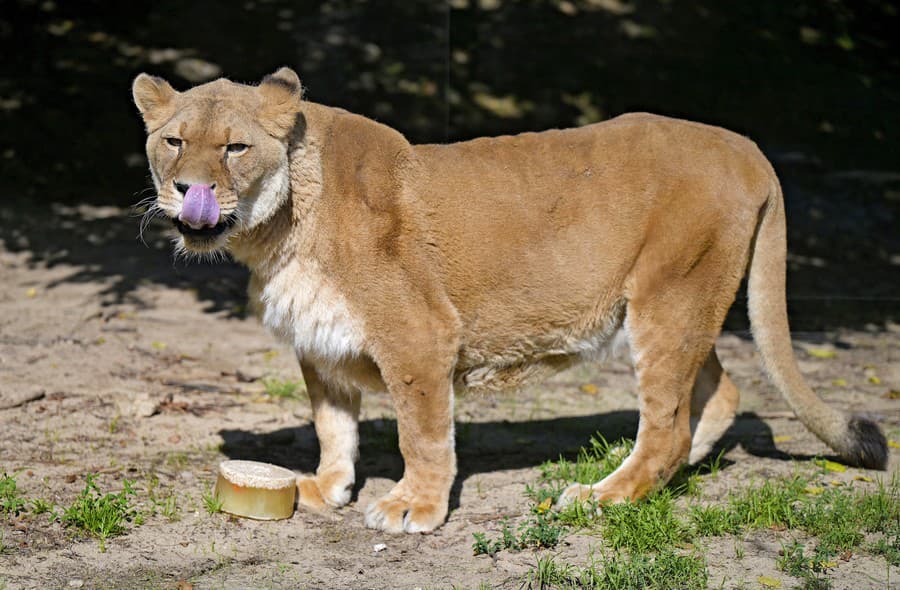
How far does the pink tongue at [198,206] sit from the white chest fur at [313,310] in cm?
61

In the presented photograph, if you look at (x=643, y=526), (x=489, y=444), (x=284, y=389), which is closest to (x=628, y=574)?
(x=643, y=526)

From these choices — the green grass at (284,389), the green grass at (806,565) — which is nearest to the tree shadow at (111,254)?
the green grass at (284,389)

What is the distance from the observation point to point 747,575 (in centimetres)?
483

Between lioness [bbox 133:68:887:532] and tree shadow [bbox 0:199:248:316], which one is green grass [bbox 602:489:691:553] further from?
tree shadow [bbox 0:199:248:316]

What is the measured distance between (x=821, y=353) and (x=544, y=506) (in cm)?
419

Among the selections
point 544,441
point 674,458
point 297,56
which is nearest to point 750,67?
point 297,56

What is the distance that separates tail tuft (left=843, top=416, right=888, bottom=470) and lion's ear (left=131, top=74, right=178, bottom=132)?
390 cm

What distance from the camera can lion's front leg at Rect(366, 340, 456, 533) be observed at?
17.5 ft

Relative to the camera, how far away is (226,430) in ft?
22.3

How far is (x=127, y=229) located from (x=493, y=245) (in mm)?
6919

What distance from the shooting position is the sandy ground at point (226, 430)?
16.1ft

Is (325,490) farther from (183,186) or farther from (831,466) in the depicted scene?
(831,466)

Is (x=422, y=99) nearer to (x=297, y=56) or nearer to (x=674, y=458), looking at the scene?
(x=297, y=56)

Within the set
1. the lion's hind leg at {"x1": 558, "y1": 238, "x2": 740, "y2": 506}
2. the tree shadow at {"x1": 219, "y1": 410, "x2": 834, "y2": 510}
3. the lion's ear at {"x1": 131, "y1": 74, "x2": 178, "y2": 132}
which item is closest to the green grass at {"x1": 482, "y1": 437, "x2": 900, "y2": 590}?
the lion's hind leg at {"x1": 558, "y1": 238, "x2": 740, "y2": 506}
